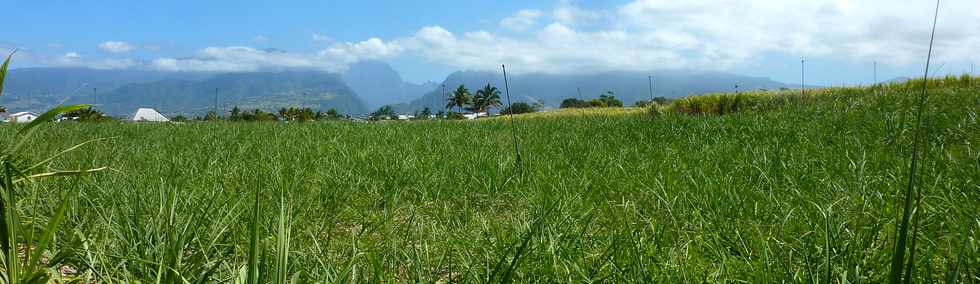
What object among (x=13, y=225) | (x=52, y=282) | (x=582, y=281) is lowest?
(x=582, y=281)

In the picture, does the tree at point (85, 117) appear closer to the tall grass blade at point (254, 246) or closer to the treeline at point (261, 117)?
the treeline at point (261, 117)

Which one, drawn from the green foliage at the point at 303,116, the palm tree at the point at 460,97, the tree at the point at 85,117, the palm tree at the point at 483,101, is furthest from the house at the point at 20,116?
the palm tree at the point at 483,101

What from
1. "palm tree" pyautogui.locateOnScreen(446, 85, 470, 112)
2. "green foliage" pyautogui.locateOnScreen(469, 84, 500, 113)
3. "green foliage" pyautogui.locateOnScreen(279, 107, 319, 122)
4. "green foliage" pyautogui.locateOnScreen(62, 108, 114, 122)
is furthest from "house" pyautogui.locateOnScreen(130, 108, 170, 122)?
"green foliage" pyautogui.locateOnScreen(469, 84, 500, 113)

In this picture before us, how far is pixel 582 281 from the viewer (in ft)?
5.67

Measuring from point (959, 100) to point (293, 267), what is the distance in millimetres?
8987

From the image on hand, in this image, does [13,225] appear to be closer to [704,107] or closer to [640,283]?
[640,283]

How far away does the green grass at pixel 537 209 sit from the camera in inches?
67.2

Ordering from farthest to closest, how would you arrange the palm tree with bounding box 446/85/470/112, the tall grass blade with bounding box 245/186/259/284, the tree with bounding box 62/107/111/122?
the palm tree with bounding box 446/85/470/112 < the tree with bounding box 62/107/111/122 < the tall grass blade with bounding box 245/186/259/284


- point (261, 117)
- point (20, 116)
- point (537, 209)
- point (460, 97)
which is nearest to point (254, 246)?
point (537, 209)

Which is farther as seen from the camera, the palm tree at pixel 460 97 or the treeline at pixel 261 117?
the palm tree at pixel 460 97

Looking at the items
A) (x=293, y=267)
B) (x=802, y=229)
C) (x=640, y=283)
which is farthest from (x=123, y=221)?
(x=802, y=229)

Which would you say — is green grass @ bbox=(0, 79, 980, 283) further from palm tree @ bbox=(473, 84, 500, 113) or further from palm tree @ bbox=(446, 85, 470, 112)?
palm tree @ bbox=(473, 84, 500, 113)

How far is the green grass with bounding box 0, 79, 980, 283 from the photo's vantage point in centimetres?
171

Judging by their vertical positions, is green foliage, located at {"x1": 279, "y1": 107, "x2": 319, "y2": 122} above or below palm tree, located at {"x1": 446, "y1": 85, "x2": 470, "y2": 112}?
below
